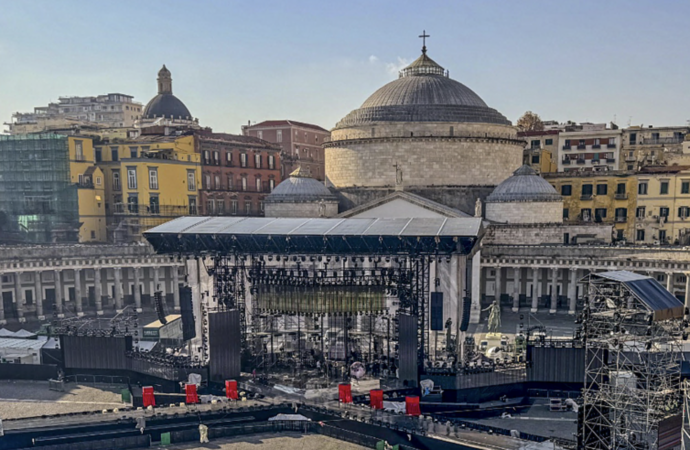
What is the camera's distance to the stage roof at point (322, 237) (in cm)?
3108

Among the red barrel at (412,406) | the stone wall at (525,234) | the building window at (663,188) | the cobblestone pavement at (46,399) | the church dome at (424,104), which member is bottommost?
the cobblestone pavement at (46,399)

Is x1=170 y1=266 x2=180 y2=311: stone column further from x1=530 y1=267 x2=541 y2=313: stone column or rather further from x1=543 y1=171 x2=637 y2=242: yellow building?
x1=543 y1=171 x2=637 y2=242: yellow building

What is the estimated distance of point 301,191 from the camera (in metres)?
52.3

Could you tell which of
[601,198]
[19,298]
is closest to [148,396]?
[19,298]

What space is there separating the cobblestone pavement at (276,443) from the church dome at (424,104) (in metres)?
34.0

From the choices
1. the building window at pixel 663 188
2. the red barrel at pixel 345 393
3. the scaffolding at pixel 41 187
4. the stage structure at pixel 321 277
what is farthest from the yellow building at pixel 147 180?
the building window at pixel 663 188

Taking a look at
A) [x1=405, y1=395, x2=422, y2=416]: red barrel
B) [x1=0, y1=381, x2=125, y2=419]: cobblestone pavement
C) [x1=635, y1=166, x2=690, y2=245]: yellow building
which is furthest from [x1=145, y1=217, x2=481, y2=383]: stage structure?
[x1=635, y1=166, x2=690, y2=245]: yellow building

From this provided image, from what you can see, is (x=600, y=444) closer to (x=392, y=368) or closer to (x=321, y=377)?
(x=392, y=368)

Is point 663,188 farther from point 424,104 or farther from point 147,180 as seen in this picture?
point 147,180

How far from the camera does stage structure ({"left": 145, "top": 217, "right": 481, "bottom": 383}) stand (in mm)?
31531

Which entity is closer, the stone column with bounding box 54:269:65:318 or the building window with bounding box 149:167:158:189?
the stone column with bounding box 54:269:65:318

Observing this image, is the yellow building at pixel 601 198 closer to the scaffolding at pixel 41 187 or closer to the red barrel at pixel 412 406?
the red barrel at pixel 412 406

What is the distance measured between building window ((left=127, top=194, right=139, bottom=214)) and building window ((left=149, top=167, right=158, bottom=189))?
1.67 m

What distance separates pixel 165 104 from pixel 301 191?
37.7m
